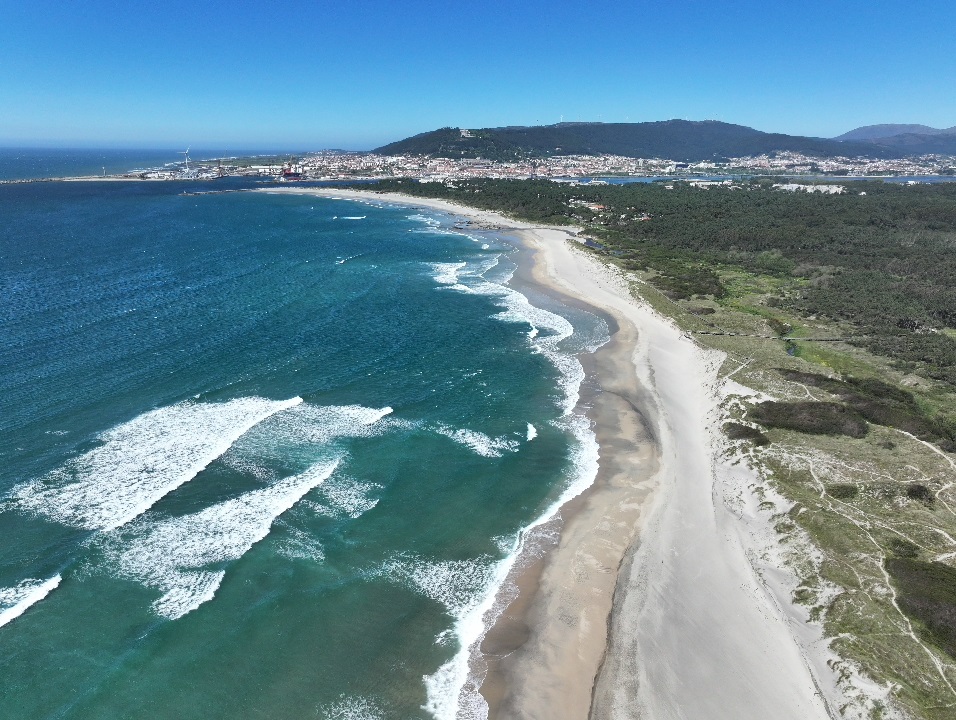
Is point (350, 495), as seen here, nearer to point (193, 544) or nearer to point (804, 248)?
point (193, 544)

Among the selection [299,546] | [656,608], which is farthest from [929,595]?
[299,546]

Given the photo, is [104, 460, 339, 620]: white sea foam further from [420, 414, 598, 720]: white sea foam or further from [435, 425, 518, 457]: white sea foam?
[435, 425, 518, 457]: white sea foam

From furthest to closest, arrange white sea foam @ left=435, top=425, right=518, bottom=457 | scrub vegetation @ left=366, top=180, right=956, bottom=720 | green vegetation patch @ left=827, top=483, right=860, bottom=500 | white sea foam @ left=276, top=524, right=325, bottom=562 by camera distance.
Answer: white sea foam @ left=435, top=425, right=518, bottom=457 < green vegetation patch @ left=827, top=483, right=860, bottom=500 < white sea foam @ left=276, top=524, right=325, bottom=562 < scrub vegetation @ left=366, top=180, right=956, bottom=720

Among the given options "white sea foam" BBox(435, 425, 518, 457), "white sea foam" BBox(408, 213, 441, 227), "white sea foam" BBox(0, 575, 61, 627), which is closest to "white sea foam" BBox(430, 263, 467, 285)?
"white sea foam" BBox(435, 425, 518, 457)

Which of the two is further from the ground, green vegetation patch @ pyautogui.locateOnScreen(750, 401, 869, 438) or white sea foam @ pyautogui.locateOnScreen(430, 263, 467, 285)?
white sea foam @ pyautogui.locateOnScreen(430, 263, 467, 285)

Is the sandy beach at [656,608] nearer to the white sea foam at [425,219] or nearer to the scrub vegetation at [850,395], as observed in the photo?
the scrub vegetation at [850,395]

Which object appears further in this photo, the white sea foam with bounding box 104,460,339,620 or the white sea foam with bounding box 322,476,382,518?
the white sea foam with bounding box 322,476,382,518
